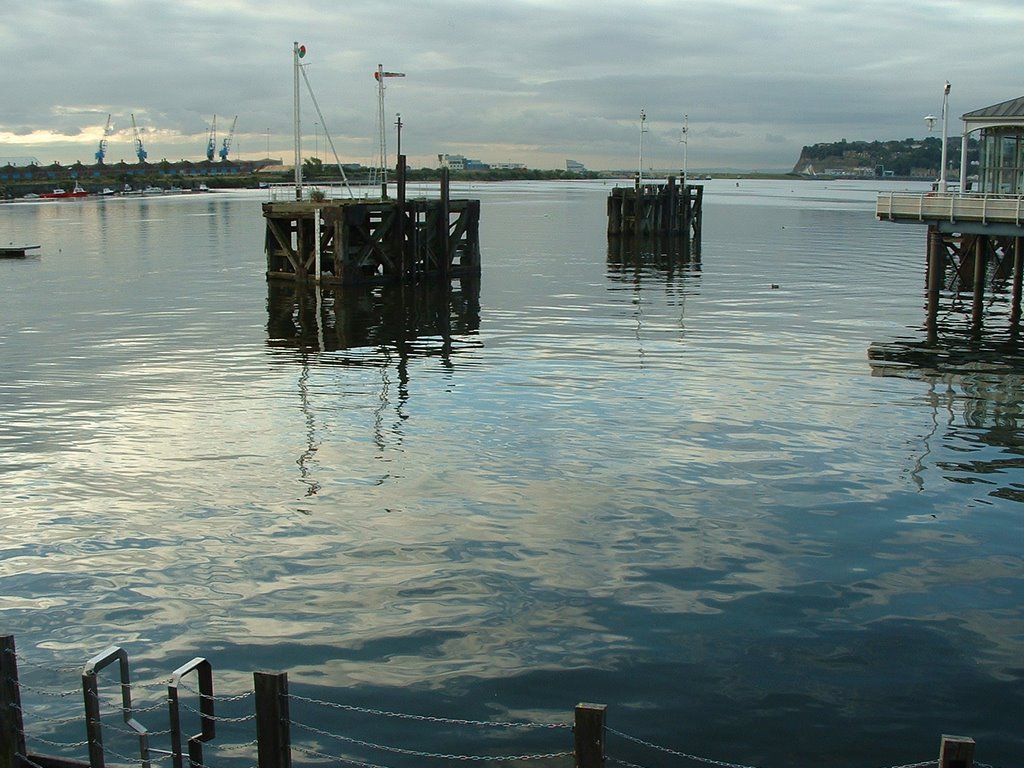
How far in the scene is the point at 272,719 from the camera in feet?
28.5

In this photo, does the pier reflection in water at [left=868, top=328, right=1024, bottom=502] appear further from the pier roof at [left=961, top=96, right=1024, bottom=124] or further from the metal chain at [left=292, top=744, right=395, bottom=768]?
the metal chain at [left=292, top=744, right=395, bottom=768]

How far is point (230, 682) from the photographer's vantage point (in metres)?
12.5

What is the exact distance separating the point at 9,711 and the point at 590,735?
515cm

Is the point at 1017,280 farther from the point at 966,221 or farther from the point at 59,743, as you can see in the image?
the point at 59,743

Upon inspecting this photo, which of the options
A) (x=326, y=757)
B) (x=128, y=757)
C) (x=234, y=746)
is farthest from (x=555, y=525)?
(x=128, y=757)

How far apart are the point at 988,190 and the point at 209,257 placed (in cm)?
4926

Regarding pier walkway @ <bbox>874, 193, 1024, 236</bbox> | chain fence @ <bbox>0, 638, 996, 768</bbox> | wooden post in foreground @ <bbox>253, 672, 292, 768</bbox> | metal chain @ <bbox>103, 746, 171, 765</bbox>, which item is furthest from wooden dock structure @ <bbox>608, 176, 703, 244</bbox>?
wooden post in foreground @ <bbox>253, 672, 292, 768</bbox>

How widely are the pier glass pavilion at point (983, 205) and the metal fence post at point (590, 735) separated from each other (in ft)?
107

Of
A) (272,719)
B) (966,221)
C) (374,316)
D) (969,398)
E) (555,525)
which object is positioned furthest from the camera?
(374,316)

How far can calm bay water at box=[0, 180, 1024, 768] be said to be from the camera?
12.5 metres

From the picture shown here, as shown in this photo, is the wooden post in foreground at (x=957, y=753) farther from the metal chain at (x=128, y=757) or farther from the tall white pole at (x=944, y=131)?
the tall white pole at (x=944, y=131)

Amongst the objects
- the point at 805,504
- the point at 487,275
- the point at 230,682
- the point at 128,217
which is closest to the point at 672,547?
the point at 805,504

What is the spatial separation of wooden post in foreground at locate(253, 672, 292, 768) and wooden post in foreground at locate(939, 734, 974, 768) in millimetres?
4797

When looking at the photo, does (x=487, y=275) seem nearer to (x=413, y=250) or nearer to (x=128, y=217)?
(x=413, y=250)
